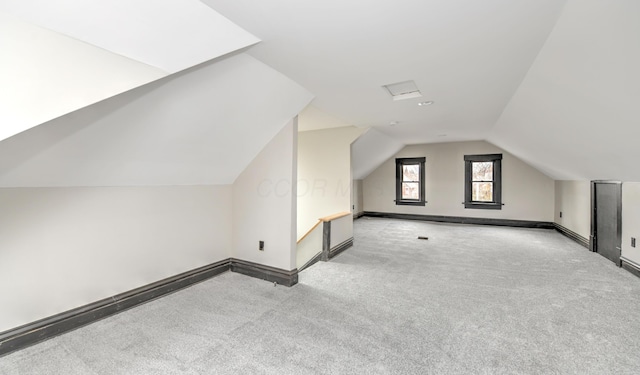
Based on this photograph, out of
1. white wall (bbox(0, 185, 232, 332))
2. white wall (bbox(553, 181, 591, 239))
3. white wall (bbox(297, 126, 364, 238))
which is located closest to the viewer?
white wall (bbox(0, 185, 232, 332))

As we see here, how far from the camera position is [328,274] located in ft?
11.6

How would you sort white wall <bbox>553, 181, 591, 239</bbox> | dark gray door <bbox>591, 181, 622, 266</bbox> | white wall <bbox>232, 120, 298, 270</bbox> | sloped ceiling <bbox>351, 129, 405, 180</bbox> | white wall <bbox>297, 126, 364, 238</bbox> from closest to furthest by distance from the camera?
white wall <bbox>232, 120, 298, 270</bbox> → dark gray door <bbox>591, 181, 622, 266</bbox> → white wall <bbox>553, 181, 591, 239</bbox> → white wall <bbox>297, 126, 364, 238</bbox> → sloped ceiling <bbox>351, 129, 405, 180</bbox>

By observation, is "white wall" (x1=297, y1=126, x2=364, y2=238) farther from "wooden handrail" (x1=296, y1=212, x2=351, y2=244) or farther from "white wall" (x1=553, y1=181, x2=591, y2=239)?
"white wall" (x1=553, y1=181, x2=591, y2=239)

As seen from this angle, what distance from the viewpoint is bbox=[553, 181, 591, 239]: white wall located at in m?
4.81

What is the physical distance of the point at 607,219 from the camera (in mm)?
4172

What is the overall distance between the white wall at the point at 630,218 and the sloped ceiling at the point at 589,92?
6.9 inches

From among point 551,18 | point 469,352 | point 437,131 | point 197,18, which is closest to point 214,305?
point 469,352

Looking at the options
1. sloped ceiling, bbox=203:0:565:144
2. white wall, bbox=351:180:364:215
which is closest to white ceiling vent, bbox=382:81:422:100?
sloped ceiling, bbox=203:0:565:144

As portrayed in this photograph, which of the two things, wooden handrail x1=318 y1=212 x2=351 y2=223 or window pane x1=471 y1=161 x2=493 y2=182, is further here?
window pane x1=471 y1=161 x2=493 y2=182

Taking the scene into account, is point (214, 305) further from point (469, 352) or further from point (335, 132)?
point (335, 132)

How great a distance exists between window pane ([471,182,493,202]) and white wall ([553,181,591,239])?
1.31 metres

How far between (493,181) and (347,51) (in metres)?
6.58

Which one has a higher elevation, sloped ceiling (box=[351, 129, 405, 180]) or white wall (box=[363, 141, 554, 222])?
sloped ceiling (box=[351, 129, 405, 180])

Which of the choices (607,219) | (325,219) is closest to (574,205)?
(607,219)
